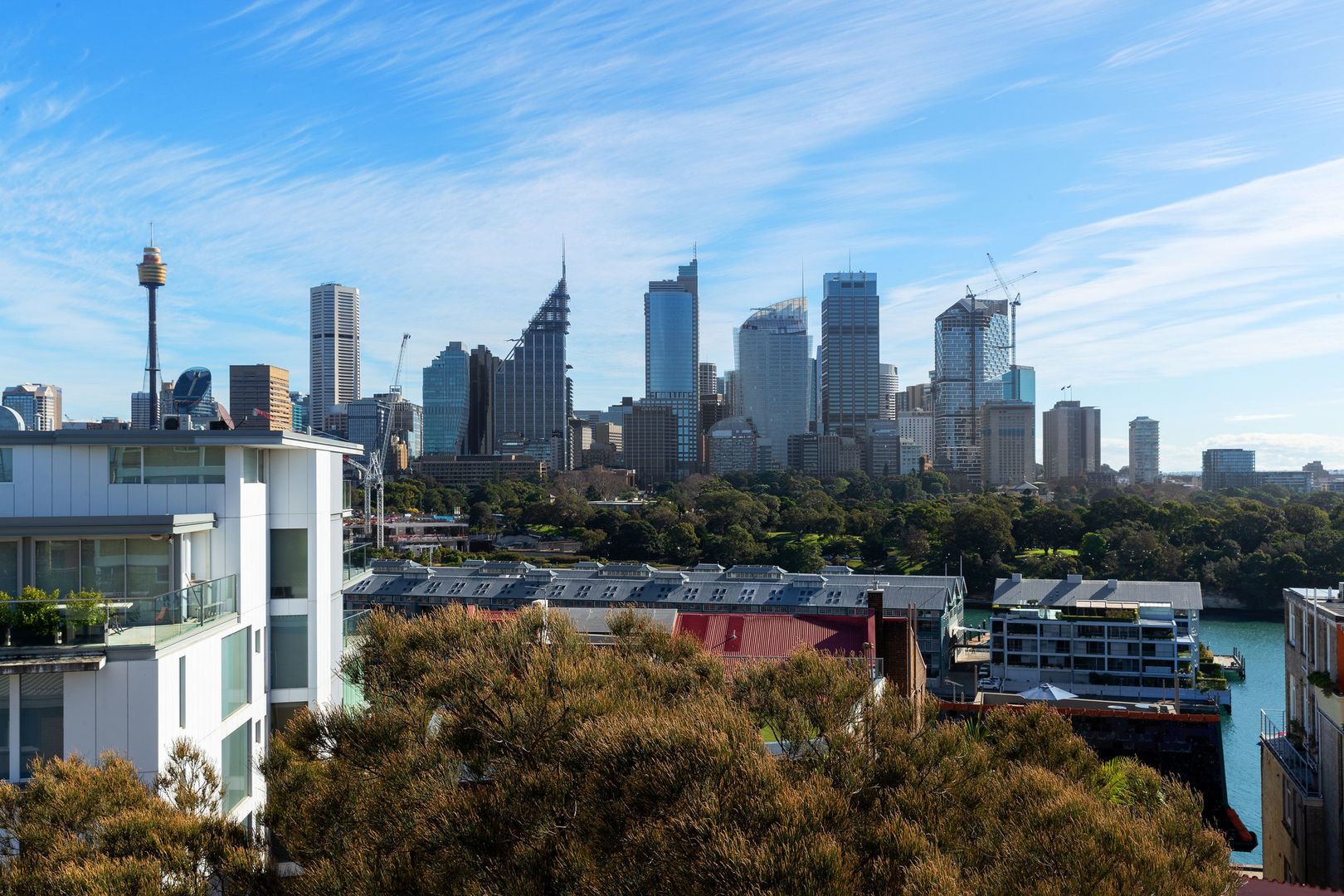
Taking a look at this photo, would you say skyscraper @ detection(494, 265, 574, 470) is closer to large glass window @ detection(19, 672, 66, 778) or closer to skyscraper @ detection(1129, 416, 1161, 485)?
skyscraper @ detection(1129, 416, 1161, 485)

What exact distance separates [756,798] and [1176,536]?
153ft

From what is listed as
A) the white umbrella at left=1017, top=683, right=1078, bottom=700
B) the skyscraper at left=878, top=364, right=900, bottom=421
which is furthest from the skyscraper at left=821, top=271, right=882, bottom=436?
the white umbrella at left=1017, top=683, right=1078, bottom=700

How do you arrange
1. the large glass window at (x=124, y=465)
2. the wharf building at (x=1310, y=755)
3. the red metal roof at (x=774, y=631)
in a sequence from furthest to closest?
the red metal roof at (x=774, y=631) → the wharf building at (x=1310, y=755) → the large glass window at (x=124, y=465)

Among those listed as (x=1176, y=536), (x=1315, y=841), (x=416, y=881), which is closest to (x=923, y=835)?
(x=416, y=881)

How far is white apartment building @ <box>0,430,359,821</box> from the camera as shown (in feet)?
19.4

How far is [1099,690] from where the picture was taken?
94.0ft

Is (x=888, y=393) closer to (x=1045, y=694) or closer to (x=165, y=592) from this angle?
(x=1045, y=694)

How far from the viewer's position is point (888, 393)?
16600cm

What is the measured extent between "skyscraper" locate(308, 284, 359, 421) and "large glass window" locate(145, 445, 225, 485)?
154685mm

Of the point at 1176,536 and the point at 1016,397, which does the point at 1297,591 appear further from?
the point at 1016,397

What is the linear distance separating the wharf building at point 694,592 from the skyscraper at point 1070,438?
118532mm

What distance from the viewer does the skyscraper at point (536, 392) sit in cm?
13550

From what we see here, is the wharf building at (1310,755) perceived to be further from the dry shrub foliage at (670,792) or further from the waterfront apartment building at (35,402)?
the waterfront apartment building at (35,402)

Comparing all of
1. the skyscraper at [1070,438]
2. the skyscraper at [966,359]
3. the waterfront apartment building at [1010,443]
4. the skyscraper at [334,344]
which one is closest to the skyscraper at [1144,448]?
the skyscraper at [1070,438]
